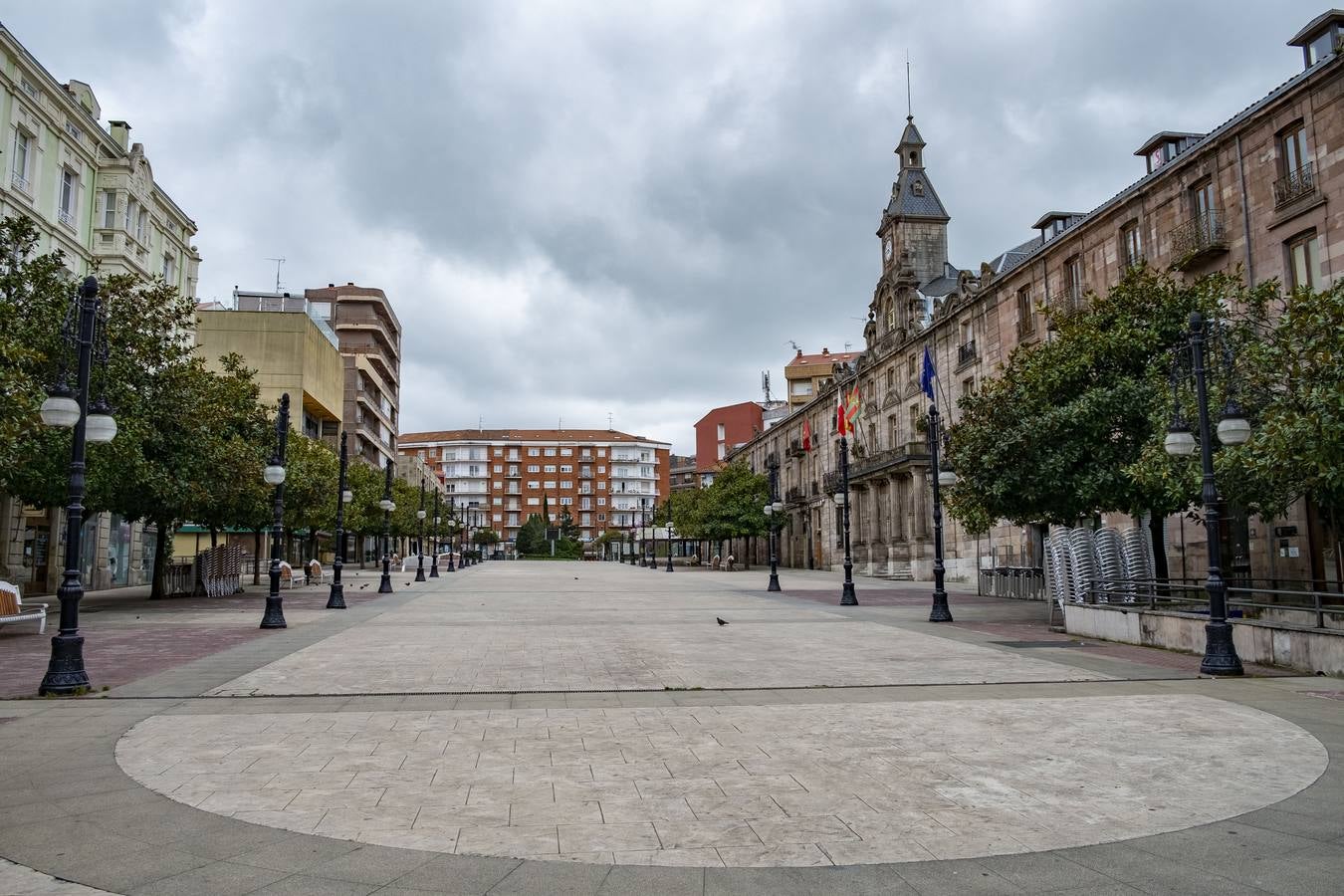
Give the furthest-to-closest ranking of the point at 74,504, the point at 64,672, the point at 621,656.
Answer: the point at 621,656, the point at 74,504, the point at 64,672

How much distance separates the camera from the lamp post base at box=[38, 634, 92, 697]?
9.59 meters

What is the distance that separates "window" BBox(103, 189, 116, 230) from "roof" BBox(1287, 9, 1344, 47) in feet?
115

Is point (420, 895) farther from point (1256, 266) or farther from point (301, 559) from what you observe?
point (301, 559)

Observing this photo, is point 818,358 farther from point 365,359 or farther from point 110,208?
point 110,208

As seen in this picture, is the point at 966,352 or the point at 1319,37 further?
the point at 966,352

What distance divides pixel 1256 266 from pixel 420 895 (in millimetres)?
24311

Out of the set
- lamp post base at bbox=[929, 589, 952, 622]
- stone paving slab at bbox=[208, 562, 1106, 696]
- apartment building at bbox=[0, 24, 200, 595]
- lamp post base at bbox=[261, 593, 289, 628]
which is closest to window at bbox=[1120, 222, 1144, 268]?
lamp post base at bbox=[929, 589, 952, 622]

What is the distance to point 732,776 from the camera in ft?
20.4

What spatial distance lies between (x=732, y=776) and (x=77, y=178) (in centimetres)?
3232

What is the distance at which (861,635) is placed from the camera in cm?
1680

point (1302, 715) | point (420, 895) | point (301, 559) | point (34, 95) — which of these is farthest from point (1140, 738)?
point (301, 559)

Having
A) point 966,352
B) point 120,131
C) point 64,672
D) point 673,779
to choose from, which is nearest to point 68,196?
point 120,131

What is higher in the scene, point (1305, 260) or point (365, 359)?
point (365, 359)

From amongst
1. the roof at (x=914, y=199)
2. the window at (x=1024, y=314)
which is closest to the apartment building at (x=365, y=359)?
the roof at (x=914, y=199)
